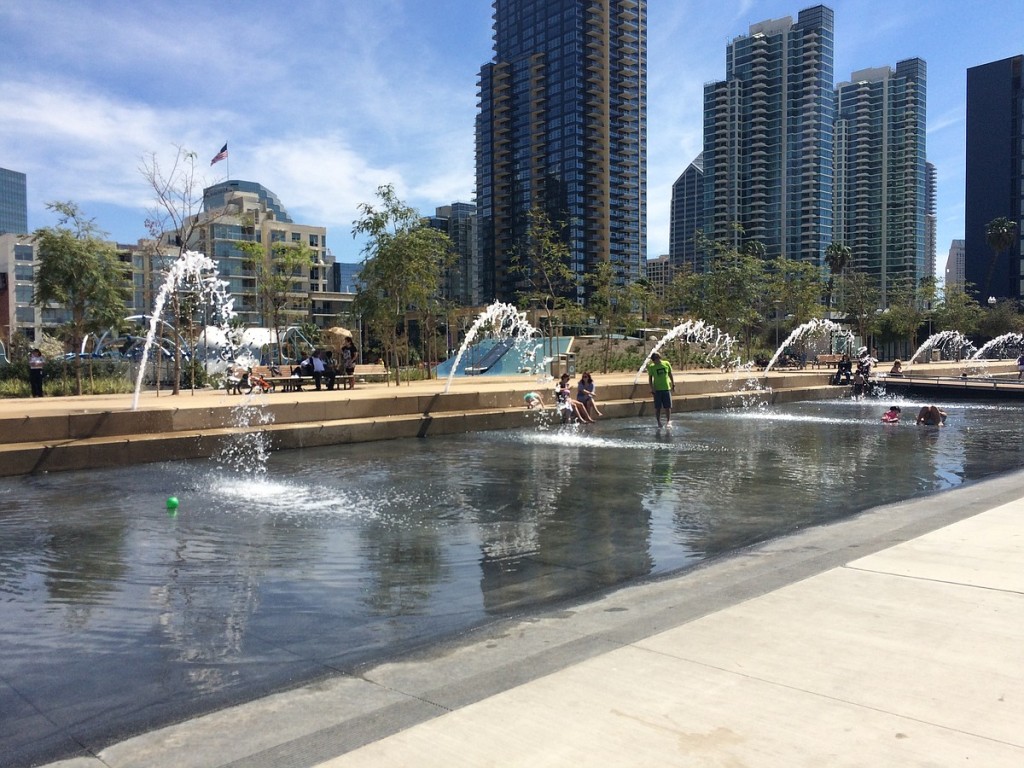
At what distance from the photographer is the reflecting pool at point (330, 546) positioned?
4.69m

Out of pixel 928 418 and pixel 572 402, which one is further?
pixel 928 418

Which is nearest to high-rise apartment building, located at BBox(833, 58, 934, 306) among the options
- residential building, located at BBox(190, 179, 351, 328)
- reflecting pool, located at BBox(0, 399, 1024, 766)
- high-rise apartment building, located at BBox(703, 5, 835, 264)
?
high-rise apartment building, located at BBox(703, 5, 835, 264)

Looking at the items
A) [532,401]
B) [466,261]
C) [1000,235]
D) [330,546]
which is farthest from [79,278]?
[466,261]

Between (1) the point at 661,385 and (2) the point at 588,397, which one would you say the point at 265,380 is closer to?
(2) the point at 588,397

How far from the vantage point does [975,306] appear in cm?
7188

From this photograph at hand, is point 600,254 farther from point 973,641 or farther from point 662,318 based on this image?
point 973,641

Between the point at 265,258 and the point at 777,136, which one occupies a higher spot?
the point at 777,136

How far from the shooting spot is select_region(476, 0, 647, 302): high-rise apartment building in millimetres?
144875

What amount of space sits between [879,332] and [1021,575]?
69.4 m

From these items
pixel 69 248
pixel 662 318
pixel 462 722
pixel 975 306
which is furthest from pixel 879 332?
pixel 462 722


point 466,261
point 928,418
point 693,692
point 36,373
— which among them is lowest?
point 693,692

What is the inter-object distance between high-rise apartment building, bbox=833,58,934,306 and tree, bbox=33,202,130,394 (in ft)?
436

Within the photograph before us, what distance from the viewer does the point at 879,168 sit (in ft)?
472

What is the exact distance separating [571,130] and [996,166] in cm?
6512
